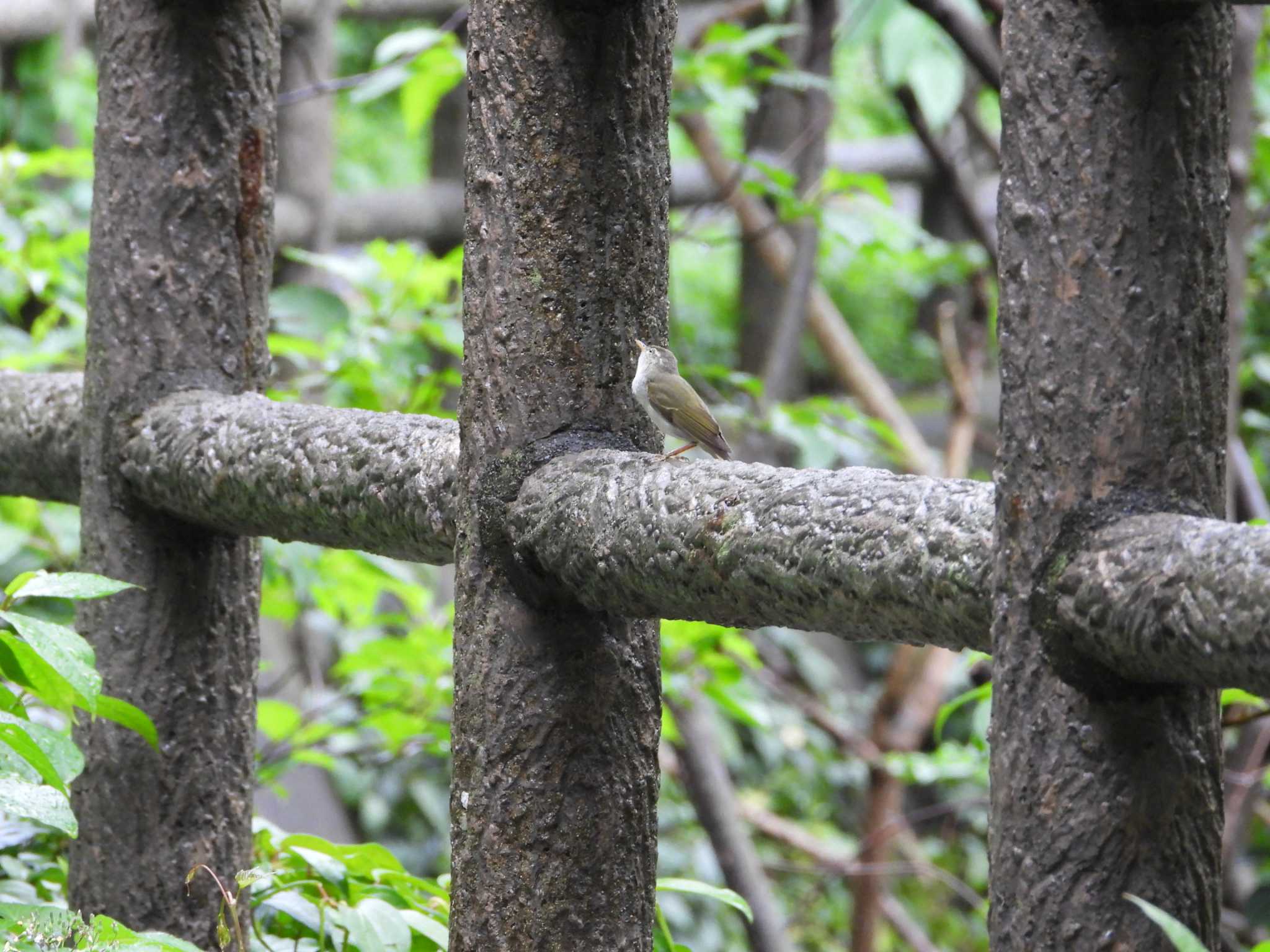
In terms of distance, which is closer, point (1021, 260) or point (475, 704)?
point (1021, 260)

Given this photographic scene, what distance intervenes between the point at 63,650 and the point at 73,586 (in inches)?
3.3

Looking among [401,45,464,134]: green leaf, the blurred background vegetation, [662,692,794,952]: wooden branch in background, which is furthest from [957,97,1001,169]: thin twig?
[662,692,794,952]: wooden branch in background

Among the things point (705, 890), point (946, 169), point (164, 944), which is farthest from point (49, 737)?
point (946, 169)

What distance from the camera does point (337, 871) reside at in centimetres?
153

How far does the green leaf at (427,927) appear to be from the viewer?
148 cm

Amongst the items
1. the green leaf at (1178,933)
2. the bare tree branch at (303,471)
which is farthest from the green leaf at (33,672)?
the green leaf at (1178,933)

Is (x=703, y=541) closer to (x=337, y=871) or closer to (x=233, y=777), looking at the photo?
(x=337, y=871)

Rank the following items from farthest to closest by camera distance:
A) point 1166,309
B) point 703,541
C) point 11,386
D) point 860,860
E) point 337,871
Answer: point 860,860 < point 11,386 < point 337,871 < point 703,541 < point 1166,309

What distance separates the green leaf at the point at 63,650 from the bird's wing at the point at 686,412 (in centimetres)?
56

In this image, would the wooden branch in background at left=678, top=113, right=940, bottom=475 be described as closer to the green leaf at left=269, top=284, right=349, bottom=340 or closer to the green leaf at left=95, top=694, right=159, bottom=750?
the green leaf at left=269, top=284, right=349, bottom=340

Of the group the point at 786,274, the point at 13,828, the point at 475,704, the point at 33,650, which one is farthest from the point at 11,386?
the point at 786,274

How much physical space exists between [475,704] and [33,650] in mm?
378

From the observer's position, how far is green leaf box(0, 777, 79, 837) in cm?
113

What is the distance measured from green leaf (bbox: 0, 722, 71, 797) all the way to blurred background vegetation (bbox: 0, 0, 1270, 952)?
13.1 inches
